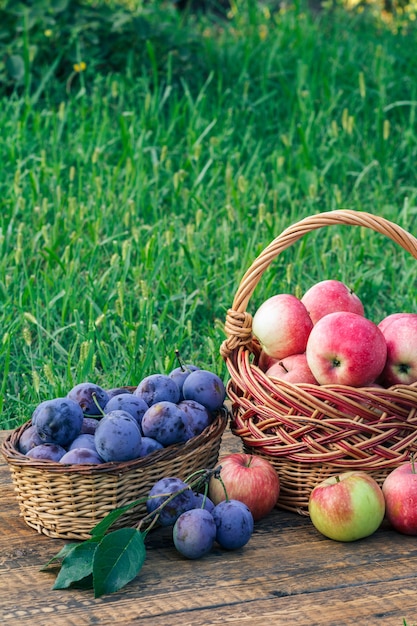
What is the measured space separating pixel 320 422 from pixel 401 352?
25cm

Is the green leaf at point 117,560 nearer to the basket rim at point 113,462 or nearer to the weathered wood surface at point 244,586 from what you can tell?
the weathered wood surface at point 244,586

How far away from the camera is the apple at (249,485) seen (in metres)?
1.86

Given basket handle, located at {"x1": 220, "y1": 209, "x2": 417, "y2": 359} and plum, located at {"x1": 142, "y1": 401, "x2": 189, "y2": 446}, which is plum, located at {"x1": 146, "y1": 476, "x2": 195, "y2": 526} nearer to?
plum, located at {"x1": 142, "y1": 401, "x2": 189, "y2": 446}

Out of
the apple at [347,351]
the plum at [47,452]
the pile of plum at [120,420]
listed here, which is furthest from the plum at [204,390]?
the plum at [47,452]

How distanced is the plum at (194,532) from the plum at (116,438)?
16 cm

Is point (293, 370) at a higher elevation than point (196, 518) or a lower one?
higher

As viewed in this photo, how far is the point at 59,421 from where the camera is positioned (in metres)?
1.77

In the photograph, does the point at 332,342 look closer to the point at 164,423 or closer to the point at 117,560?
the point at 164,423

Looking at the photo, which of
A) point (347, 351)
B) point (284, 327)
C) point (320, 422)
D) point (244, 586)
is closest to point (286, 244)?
point (284, 327)

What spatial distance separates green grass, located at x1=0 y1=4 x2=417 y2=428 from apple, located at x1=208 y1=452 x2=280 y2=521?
2.75ft

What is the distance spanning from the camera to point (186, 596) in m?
1.60

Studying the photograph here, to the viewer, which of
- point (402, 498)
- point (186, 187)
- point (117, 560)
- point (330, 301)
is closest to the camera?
point (117, 560)

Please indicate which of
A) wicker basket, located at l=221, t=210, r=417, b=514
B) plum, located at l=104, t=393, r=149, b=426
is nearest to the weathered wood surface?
wicker basket, located at l=221, t=210, r=417, b=514

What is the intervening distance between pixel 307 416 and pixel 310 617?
461 mm
